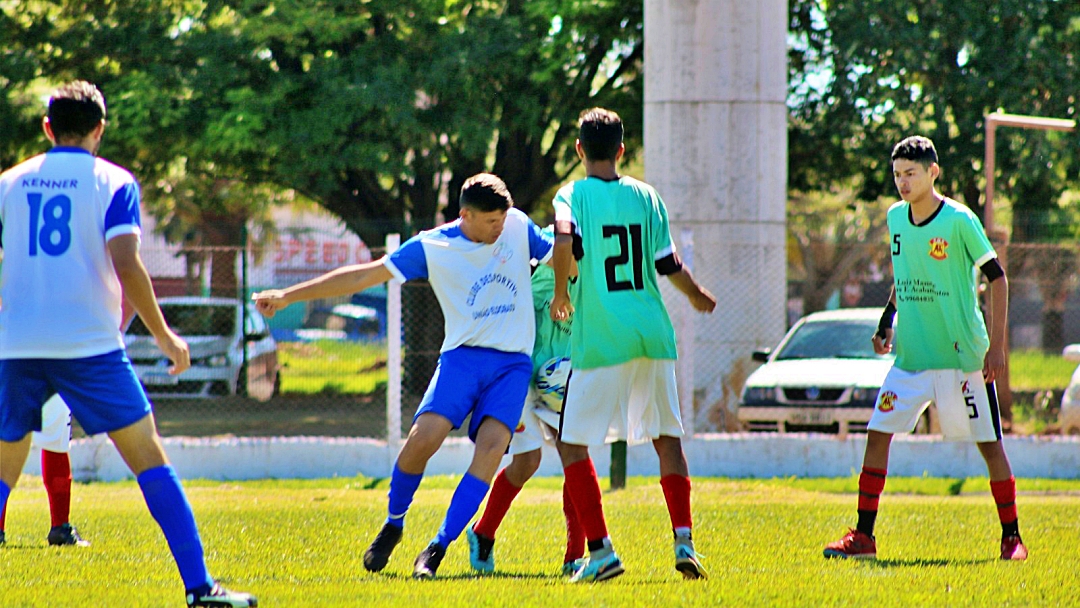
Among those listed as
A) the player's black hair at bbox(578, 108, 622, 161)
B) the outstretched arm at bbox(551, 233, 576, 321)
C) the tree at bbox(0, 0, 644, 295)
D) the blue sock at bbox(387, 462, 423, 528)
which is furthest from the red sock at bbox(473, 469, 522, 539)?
the tree at bbox(0, 0, 644, 295)

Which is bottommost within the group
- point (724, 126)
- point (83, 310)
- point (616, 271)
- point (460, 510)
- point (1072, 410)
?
point (1072, 410)

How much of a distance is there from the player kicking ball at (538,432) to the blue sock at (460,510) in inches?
18.2

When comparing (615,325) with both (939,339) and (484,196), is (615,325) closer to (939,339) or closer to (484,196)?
(484,196)

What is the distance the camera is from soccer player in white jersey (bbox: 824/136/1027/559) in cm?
684

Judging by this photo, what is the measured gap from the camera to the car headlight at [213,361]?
15.3 meters

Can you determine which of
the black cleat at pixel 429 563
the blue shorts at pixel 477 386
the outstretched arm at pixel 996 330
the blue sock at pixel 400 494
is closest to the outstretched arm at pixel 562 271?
the blue shorts at pixel 477 386

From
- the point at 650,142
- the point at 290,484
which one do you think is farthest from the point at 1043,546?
the point at 650,142

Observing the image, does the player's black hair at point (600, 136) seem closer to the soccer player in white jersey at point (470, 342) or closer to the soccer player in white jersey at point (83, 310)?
the soccer player in white jersey at point (470, 342)

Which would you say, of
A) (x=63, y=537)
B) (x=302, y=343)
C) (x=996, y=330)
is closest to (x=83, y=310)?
(x=63, y=537)

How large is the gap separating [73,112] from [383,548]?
223 cm

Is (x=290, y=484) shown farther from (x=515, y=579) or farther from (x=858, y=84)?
(x=858, y=84)

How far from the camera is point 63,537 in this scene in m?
7.45

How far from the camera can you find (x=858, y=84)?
20.0 m

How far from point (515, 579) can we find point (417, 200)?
53.8ft
